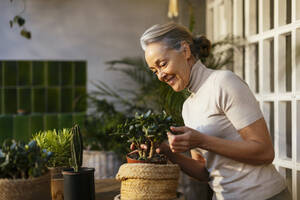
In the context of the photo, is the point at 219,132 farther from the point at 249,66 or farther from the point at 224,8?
the point at 224,8

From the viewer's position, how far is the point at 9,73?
13.2 feet

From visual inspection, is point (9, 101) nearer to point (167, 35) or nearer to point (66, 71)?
point (66, 71)

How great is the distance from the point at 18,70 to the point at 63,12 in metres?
0.78

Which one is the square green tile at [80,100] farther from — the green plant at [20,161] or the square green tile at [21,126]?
the green plant at [20,161]

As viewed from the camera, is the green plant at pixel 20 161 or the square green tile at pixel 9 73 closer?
the green plant at pixel 20 161

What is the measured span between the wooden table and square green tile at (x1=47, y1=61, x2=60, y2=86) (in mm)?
2550

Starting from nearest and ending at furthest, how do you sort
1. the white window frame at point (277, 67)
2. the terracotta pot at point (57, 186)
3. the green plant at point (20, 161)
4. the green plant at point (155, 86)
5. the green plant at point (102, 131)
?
the green plant at point (20, 161)
the terracotta pot at point (57, 186)
the white window frame at point (277, 67)
the green plant at point (155, 86)
the green plant at point (102, 131)

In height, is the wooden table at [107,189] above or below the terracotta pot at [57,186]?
below

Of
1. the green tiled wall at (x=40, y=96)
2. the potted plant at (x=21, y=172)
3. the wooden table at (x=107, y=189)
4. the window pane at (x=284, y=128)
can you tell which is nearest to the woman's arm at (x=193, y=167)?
the wooden table at (x=107, y=189)

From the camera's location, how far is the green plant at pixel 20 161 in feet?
3.75

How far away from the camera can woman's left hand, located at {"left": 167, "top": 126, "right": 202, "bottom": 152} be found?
4.13 ft

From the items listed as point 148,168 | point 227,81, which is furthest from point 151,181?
point 227,81

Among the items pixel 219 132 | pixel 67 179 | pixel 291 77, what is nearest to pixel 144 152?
pixel 67 179

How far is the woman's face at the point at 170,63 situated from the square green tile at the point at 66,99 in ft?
8.83
